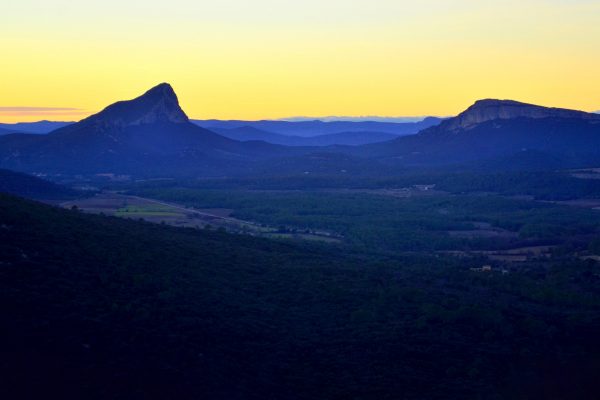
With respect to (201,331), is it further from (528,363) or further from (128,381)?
(528,363)

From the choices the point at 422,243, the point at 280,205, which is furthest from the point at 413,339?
the point at 280,205

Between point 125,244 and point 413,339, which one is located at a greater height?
point 125,244

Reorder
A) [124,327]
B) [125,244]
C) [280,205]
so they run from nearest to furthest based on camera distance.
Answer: [124,327] → [125,244] → [280,205]

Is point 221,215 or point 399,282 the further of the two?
point 221,215

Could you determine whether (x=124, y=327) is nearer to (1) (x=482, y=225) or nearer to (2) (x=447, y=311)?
(2) (x=447, y=311)

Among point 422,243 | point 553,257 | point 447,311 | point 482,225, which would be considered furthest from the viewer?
point 482,225

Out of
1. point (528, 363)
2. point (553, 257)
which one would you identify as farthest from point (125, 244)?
point (553, 257)
